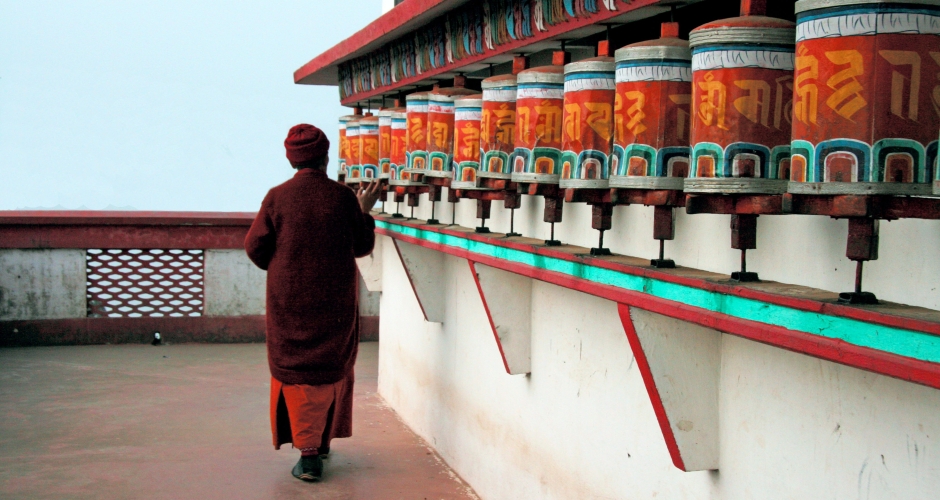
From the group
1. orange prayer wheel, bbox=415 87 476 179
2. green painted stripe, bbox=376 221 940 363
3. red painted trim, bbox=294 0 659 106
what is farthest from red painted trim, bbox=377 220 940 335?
orange prayer wheel, bbox=415 87 476 179

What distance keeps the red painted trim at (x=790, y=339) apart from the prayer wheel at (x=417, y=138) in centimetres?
148

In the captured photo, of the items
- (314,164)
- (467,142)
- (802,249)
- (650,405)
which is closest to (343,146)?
(314,164)

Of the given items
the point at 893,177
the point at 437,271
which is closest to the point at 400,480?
the point at 437,271

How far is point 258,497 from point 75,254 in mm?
4614

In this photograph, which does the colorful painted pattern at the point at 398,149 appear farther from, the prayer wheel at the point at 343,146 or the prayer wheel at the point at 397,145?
the prayer wheel at the point at 343,146

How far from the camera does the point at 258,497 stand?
432 cm

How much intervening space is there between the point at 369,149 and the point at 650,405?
266 centimetres

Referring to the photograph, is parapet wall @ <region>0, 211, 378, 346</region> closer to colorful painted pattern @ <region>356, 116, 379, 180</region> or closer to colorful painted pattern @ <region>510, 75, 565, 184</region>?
colorful painted pattern @ <region>356, 116, 379, 180</region>

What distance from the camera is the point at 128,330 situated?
27.7ft

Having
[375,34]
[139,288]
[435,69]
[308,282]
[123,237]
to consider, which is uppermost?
[375,34]

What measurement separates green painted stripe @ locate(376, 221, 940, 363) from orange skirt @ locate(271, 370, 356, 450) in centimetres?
188

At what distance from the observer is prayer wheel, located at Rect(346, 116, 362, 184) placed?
518 cm

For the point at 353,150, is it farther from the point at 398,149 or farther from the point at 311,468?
the point at 311,468

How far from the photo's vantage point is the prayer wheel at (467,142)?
3.42m
